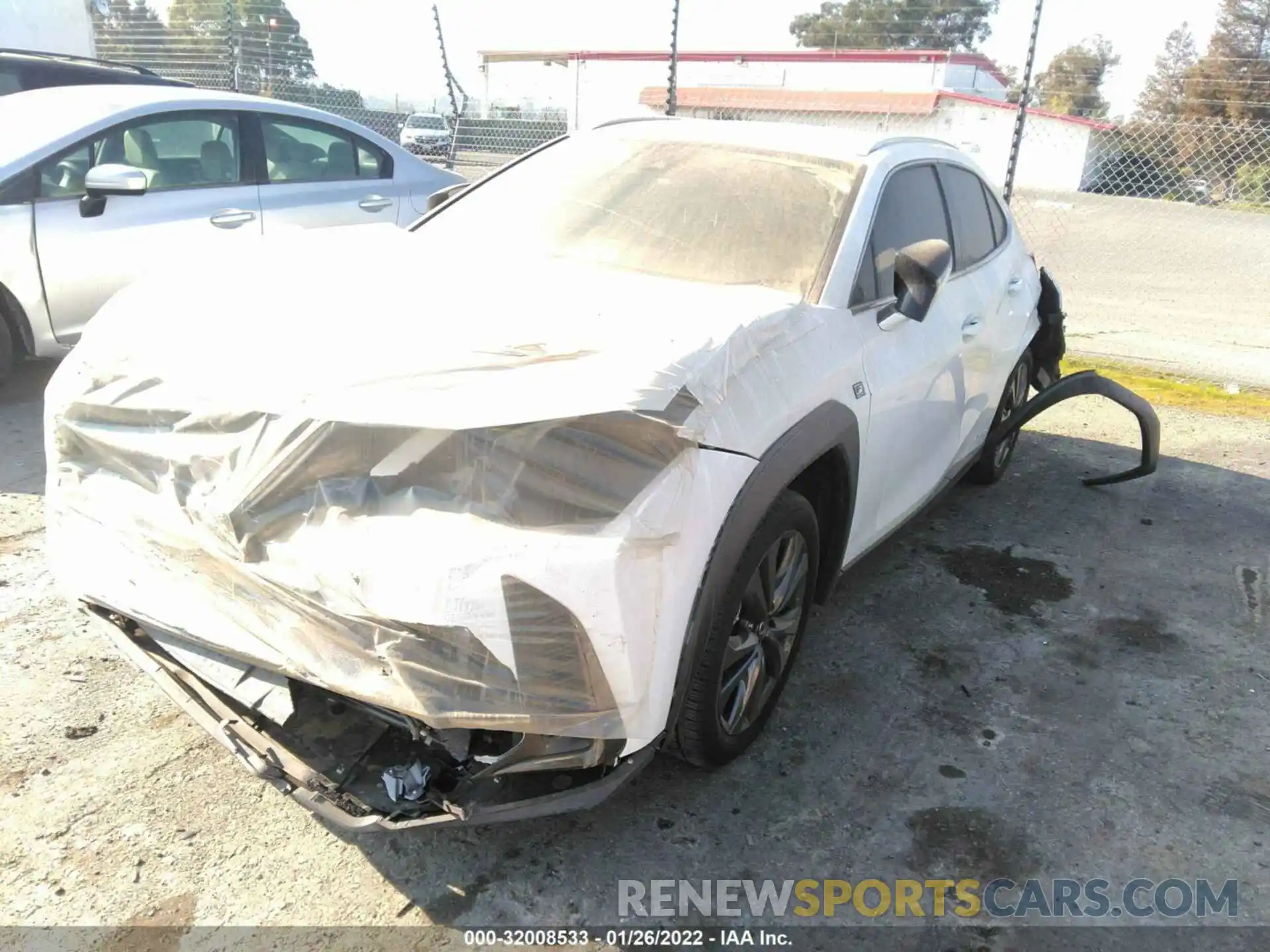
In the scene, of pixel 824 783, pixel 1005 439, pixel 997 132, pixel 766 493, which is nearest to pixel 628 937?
pixel 824 783

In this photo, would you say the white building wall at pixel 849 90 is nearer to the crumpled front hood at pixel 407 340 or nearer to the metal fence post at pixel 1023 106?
the metal fence post at pixel 1023 106

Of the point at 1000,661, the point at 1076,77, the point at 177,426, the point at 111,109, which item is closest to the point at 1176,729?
the point at 1000,661

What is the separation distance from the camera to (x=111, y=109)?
17.9ft

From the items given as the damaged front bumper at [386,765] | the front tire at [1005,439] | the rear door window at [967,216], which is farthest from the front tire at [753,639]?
the front tire at [1005,439]

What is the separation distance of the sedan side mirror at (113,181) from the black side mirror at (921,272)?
4063 millimetres

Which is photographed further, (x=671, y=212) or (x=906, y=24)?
(x=906, y=24)

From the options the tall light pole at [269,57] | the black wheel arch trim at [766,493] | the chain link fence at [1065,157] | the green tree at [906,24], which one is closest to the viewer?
the black wheel arch trim at [766,493]

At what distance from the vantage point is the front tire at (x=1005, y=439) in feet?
16.0

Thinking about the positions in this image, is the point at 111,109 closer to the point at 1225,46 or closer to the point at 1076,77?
the point at 1076,77

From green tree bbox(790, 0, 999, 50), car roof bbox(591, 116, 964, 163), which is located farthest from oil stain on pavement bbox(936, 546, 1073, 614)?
green tree bbox(790, 0, 999, 50)

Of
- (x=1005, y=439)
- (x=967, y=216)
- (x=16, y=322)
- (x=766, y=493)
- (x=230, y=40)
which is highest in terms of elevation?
(x=230, y=40)

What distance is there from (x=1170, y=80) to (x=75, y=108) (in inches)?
1556

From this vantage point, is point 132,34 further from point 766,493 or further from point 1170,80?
point 1170,80

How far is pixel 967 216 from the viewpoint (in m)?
4.26
